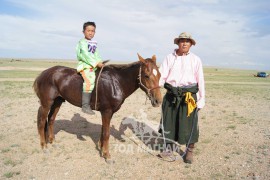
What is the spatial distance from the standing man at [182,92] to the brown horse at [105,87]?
0.37 metres

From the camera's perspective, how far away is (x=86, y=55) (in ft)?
18.9

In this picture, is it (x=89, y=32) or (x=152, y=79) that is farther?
(x=89, y=32)

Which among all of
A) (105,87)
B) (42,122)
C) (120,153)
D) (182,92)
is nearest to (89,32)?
(105,87)

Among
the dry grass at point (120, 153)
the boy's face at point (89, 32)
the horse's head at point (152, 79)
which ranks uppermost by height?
the boy's face at point (89, 32)

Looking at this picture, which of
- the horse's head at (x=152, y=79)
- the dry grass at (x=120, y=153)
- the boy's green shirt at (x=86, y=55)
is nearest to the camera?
the horse's head at (x=152, y=79)

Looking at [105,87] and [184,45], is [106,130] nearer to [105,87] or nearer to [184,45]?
[105,87]

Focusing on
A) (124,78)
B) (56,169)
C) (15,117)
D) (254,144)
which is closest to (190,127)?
(124,78)

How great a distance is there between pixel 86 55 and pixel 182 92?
2.28 metres

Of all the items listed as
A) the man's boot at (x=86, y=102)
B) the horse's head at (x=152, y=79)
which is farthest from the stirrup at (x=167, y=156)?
the man's boot at (x=86, y=102)

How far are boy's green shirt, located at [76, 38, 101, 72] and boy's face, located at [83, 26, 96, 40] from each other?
0.39ft

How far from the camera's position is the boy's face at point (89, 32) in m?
5.80

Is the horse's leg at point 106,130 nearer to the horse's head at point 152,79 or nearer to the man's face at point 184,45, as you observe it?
the horse's head at point 152,79

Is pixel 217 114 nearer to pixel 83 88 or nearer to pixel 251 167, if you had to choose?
pixel 251 167

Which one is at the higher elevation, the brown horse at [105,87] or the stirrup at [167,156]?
the brown horse at [105,87]
